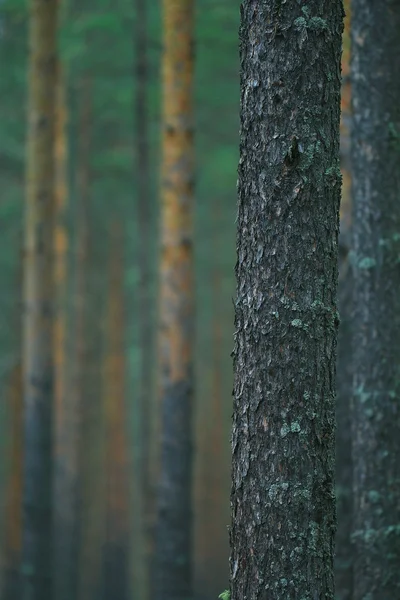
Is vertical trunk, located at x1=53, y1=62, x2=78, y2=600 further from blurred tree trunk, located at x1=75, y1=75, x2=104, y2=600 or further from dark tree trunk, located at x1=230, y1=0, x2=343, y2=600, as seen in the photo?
dark tree trunk, located at x1=230, y1=0, x2=343, y2=600

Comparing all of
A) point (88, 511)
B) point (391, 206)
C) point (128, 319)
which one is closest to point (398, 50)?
point (391, 206)

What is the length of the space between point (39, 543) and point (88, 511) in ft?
26.7

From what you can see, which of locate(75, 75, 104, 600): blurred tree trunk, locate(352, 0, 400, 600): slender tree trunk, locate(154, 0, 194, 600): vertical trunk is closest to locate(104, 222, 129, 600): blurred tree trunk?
locate(75, 75, 104, 600): blurred tree trunk

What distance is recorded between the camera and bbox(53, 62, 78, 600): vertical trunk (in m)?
14.4

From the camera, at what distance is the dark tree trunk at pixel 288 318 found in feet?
11.4

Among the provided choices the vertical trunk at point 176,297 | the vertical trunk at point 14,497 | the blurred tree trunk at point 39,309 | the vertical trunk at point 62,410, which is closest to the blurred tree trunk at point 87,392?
the vertical trunk at point 62,410

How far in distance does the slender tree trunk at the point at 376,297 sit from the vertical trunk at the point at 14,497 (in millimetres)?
7758

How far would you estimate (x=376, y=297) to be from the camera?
5992 mm

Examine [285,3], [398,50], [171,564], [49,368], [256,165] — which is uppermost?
[398,50]

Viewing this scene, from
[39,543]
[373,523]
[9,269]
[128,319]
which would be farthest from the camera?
[128,319]

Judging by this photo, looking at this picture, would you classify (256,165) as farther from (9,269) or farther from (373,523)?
(9,269)

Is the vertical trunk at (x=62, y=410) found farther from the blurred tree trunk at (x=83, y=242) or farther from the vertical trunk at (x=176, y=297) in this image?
the vertical trunk at (x=176, y=297)

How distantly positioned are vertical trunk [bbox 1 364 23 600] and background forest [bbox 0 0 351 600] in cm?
2

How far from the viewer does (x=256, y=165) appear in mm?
3557
